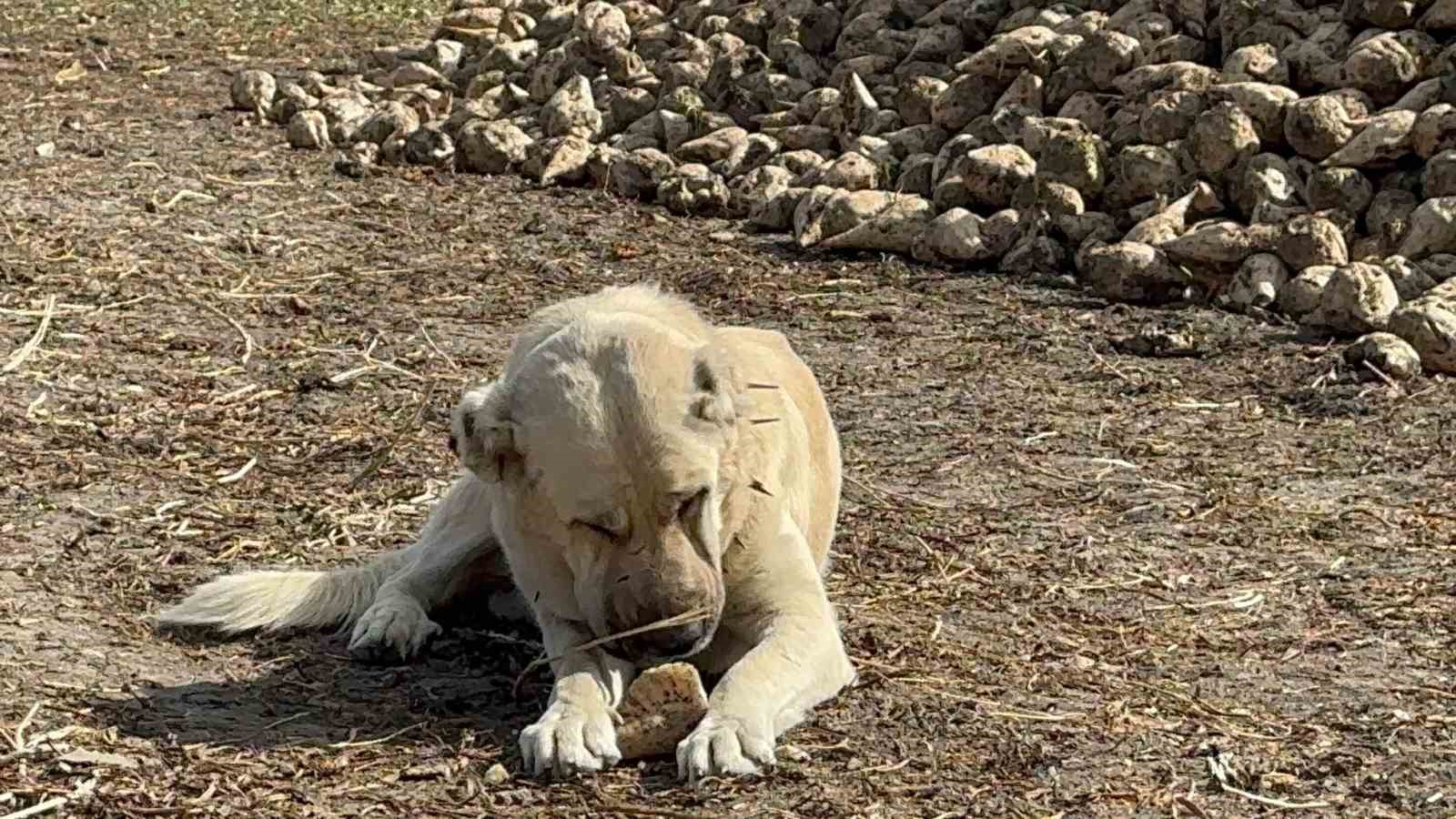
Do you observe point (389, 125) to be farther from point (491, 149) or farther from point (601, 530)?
point (601, 530)

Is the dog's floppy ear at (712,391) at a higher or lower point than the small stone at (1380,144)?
higher

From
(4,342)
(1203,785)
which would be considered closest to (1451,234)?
(1203,785)

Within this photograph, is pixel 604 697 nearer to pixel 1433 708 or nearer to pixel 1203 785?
pixel 1203 785

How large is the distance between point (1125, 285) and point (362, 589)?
497cm

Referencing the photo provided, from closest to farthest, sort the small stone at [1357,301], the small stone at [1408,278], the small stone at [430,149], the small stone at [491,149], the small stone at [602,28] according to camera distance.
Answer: the small stone at [1357,301]
the small stone at [1408,278]
the small stone at [491,149]
the small stone at [430,149]
the small stone at [602,28]

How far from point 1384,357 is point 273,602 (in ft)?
15.7

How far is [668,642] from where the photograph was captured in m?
4.70

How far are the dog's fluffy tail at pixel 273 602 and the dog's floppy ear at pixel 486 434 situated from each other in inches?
33.2

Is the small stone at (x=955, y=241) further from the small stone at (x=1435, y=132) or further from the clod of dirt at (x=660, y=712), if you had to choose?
the clod of dirt at (x=660, y=712)

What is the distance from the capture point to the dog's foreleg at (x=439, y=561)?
5598 millimetres

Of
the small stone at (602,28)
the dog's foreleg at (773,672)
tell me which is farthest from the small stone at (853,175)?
the dog's foreleg at (773,672)

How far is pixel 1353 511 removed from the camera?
7055mm

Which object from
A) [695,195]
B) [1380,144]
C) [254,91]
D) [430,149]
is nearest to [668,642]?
[1380,144]

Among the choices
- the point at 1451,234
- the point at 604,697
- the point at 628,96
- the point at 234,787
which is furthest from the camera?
the point at 628,96
